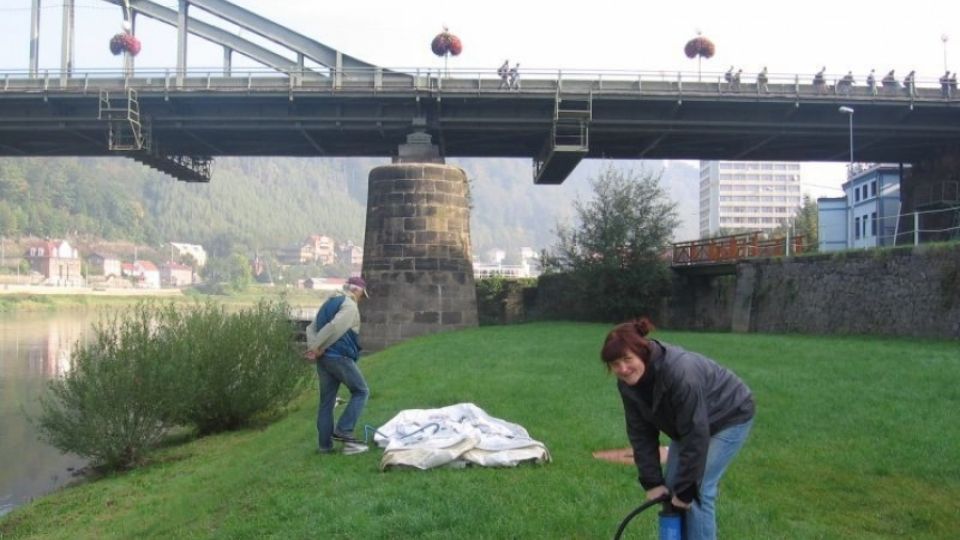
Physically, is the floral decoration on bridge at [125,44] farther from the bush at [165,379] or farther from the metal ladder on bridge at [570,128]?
the bush at [165,379]

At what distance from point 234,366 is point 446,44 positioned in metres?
22.9

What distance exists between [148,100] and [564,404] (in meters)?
26.7

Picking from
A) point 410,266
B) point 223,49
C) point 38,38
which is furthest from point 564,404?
point 38,38

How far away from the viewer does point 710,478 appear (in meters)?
4.65

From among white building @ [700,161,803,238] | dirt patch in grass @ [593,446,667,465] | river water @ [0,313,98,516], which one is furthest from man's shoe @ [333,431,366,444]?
white building @ [700,161,803,238]

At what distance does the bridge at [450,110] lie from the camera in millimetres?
30531

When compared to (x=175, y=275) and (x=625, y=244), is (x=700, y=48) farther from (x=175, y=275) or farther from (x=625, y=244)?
(x=175, y=275)

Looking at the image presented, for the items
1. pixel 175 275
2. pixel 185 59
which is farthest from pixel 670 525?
pixel 175 275

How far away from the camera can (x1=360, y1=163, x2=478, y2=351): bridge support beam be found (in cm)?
3102

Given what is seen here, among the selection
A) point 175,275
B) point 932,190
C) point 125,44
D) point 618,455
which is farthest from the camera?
point 175,275

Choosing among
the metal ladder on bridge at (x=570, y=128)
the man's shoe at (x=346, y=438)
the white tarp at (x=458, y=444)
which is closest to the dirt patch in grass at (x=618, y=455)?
the white tarp at (x=458, y=444)

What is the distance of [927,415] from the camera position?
9555mm

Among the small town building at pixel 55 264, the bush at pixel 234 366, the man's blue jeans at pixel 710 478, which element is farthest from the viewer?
the small town building at pixel 55 264

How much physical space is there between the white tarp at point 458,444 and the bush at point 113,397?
566cm
